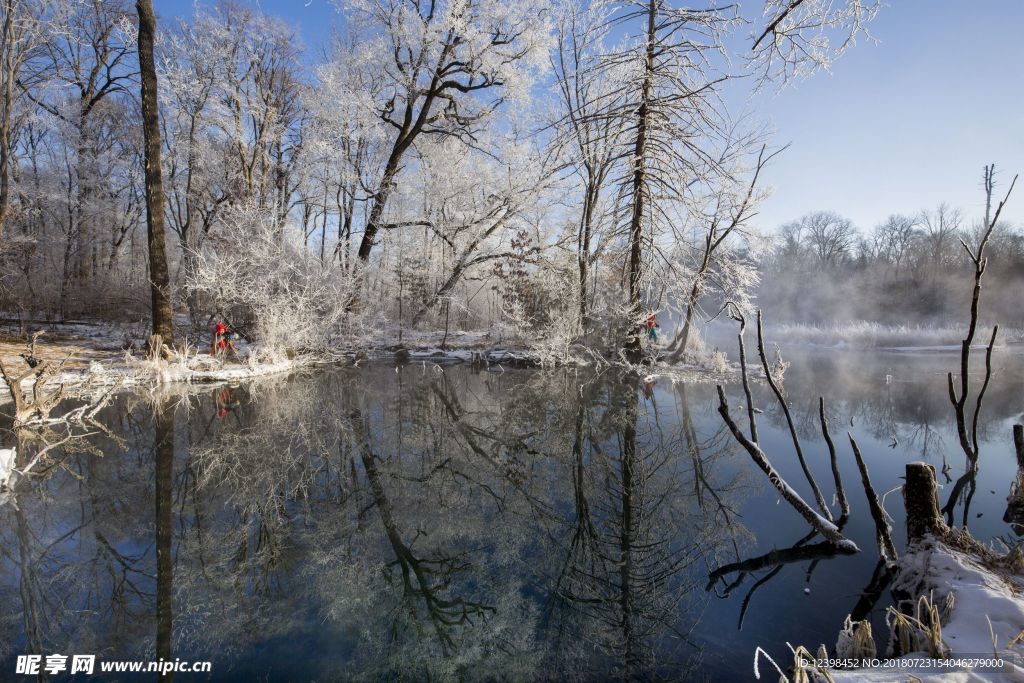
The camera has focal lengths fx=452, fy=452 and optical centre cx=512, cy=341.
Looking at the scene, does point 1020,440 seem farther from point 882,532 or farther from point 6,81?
point 6,81

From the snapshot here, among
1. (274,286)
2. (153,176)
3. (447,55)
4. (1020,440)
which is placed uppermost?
(447,55)

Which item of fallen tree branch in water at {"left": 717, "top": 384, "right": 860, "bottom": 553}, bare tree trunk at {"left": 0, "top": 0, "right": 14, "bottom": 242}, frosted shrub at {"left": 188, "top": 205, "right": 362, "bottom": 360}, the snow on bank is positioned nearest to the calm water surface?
fallen tree branch in water at {"left": 717, "top": 384, "right": 860, "bottom": 553}

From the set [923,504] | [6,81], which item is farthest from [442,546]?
[6,81]

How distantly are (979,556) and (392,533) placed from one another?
3538 mm

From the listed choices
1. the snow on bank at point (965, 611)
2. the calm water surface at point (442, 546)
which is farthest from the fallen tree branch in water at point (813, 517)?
the snow on bank at point (965, 611)

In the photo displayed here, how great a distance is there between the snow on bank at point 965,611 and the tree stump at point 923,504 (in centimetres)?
13

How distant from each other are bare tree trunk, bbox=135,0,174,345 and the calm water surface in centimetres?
463

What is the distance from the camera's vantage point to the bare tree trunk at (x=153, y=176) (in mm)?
9727

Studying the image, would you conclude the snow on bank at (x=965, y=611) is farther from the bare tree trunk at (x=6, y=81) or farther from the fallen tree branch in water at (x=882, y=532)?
the bare tree trunk at (x=6, y=81)

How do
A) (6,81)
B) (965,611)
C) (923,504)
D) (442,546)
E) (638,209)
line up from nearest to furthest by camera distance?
(965,611) → (923,504) → (442,546) → (6,81) → (638,209)

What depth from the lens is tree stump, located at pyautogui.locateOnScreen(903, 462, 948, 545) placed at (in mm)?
2758

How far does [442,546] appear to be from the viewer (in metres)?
3.05

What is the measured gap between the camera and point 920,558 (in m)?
2.61

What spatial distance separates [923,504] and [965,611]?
2.92 ft
